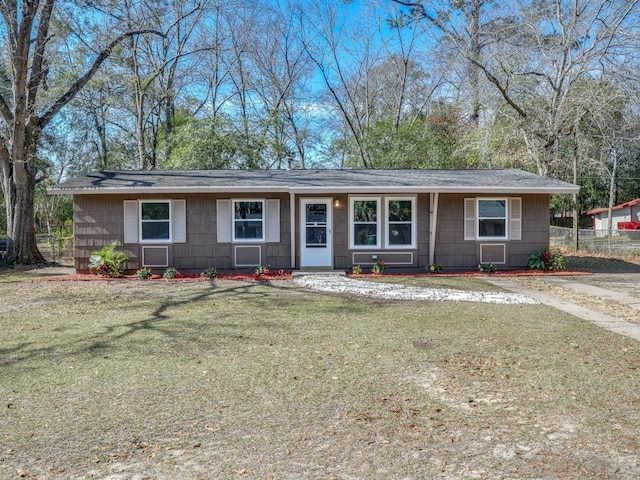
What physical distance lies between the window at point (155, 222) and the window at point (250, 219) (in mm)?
1957

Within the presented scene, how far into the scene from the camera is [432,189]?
12953 mm

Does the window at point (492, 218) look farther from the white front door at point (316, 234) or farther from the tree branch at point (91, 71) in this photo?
the tree branch at point (91, 71)

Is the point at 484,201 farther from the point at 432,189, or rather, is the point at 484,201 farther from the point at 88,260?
the point at 88,260

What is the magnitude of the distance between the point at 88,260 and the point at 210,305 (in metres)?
6.73

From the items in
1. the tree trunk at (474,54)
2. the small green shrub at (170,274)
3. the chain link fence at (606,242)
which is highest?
the tree trunk at (474,54)

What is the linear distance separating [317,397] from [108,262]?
10.4 metres

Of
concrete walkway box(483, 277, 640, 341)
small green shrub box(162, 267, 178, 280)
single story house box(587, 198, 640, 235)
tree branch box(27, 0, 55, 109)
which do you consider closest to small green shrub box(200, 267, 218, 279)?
small green shrub box(162, 267, 178, 280)

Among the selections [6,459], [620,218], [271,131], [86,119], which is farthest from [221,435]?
[620,218]

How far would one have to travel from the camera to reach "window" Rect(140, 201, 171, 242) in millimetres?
13586

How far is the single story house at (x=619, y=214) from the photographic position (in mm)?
31969

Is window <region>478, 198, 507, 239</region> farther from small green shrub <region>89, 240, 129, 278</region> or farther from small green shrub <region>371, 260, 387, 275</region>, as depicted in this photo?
small green shrub <region>89, 240, 129, 278</region>

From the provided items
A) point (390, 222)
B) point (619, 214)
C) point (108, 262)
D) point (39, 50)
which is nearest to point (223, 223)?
point (108, 262)

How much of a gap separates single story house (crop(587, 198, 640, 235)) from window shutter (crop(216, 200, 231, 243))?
27677 mm

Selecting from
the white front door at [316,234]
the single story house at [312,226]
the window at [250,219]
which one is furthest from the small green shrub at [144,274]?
the white front door at [316,234]
